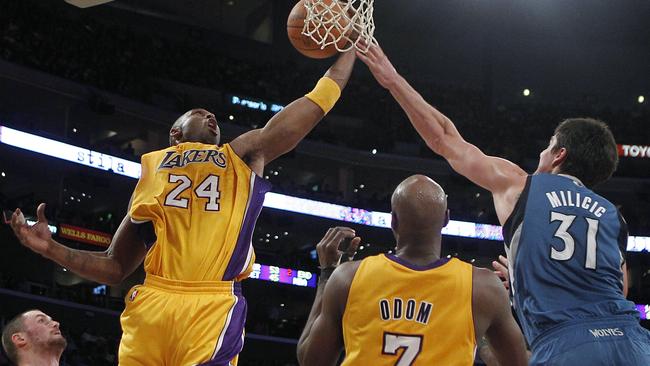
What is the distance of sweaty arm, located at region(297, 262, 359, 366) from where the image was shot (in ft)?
10.0

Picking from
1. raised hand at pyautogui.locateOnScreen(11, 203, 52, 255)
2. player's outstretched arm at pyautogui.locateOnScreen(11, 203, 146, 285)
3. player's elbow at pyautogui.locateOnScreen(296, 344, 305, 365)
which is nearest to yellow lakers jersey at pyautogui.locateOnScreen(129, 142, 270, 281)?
player's outstretched arm at pyautogui.locateOnScreen(11, 203, 146, 285)

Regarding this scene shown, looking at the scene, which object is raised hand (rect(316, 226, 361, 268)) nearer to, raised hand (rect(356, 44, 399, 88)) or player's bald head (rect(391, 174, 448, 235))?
player's bald head (rect(391, 174, 448, 235))

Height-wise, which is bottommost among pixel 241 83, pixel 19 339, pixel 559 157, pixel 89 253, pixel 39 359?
pixel 39 359

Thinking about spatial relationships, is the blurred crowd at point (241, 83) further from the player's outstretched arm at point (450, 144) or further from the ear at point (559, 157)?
the ear at point (559, 157)

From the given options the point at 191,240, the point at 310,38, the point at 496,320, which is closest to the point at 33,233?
the point at 191,240

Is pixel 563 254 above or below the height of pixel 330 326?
above

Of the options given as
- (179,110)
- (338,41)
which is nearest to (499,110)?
(179,110)

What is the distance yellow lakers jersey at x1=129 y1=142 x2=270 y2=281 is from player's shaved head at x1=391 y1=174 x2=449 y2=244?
3.25ft

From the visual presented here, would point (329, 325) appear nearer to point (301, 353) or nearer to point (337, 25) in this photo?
point (301, 353)

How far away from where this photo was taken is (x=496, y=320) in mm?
3066

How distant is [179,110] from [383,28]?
10.6m

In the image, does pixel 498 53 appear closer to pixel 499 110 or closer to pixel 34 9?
pixel 499 110

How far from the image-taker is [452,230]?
2720 cm

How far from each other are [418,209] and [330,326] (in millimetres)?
543
